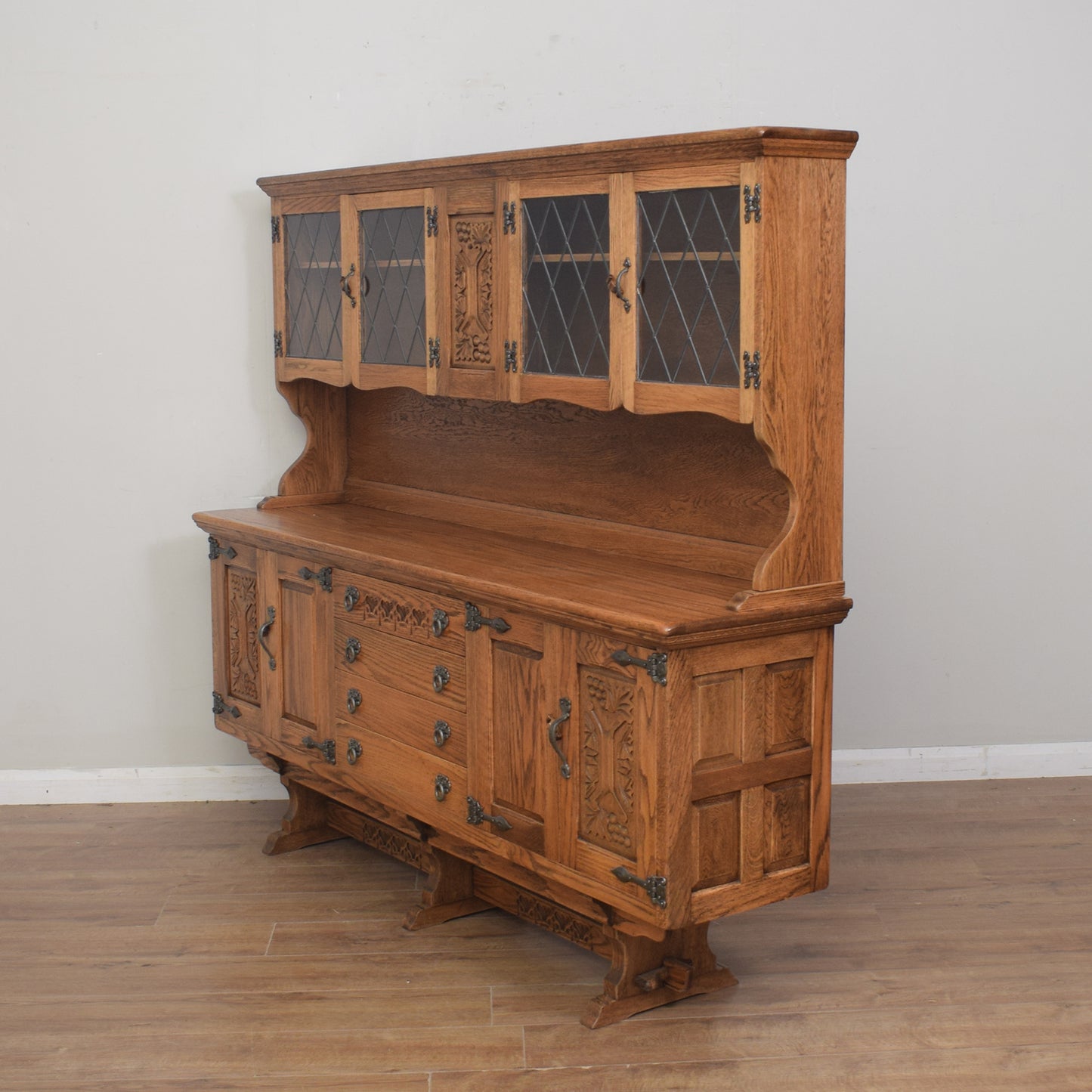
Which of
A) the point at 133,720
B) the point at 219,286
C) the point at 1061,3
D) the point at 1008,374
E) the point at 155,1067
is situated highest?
the point at 1061,3

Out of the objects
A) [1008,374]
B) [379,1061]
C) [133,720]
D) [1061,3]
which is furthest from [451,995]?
[1061,3]

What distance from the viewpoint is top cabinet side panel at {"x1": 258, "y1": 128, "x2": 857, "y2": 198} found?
9.50 ft

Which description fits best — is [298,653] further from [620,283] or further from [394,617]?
[620,283]

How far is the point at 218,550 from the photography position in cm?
434

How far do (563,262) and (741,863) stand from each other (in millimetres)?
1440

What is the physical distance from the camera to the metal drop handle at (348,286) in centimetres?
406

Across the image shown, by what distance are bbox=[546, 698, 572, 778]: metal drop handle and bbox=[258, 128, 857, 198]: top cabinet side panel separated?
3.92 feet

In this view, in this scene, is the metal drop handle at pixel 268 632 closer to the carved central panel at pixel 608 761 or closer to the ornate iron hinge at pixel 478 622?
the ornate iron hinge at pixel 478 622

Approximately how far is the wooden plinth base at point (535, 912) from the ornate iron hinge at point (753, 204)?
151 centimetres

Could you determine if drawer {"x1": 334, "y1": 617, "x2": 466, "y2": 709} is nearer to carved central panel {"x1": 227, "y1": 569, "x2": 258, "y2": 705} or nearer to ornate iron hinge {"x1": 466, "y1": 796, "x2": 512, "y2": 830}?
ornate iron hinge {"x1": 466, "y1": 796, "x2": 512, "y2": 830}

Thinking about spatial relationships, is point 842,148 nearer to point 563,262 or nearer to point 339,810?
point 563,262

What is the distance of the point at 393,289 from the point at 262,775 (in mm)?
1741

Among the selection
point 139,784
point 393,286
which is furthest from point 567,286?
point 139,784

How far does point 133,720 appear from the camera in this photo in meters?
4.72
